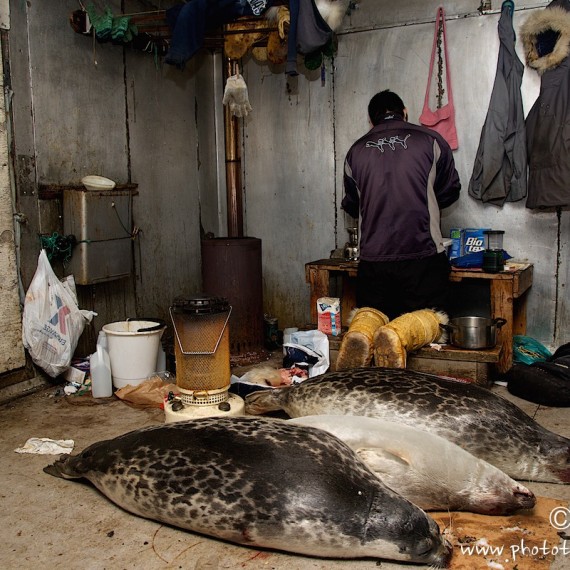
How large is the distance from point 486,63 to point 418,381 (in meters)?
3.74

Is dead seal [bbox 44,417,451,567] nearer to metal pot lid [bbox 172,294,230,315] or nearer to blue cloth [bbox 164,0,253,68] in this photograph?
metal pot lid [bbox 172,294,230,315]

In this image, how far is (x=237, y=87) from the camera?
6621mm

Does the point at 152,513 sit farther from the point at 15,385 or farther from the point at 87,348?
the point at 87,348

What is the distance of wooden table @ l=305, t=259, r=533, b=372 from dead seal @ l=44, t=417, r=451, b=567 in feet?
9.51

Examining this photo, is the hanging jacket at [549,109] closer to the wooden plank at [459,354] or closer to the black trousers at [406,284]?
the black trousers at [406,284]

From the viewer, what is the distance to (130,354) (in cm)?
521

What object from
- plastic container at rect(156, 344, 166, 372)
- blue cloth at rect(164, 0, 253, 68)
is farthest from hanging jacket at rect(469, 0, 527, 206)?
plastic container at rect(156, 344, 166, 372)

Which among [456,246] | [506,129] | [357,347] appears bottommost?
[357,347]

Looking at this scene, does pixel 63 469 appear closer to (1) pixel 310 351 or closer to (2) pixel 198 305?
(2) pixel 198 305

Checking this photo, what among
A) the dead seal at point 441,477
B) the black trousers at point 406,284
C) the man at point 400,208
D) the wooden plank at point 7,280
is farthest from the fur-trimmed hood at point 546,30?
the wooden plank at point 7,280

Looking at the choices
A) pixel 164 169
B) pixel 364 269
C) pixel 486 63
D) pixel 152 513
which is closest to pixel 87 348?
pixel 164 169

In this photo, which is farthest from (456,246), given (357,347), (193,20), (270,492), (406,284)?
(270,492)

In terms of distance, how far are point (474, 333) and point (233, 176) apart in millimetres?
3386

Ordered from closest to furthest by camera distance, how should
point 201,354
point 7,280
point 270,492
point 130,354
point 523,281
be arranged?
point 270,492 < point 201,354 < point 7,280 < point 130,354 < point 523,281
